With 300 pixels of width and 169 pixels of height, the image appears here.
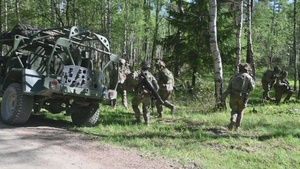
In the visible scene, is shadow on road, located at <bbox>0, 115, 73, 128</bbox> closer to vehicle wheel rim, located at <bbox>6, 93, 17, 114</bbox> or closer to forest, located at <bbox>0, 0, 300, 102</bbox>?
vehicle wheel rim, located at <bbox>6, 93, 17, 114</bbox>

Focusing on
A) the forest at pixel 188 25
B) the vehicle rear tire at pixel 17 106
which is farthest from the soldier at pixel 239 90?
the vehicle rear tire at pixel 17 106

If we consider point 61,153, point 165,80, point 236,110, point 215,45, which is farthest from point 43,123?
point 215,45

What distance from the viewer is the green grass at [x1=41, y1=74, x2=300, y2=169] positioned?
6953 millimetres

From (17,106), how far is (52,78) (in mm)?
1161

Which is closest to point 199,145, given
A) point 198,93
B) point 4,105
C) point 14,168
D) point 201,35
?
point 14,168

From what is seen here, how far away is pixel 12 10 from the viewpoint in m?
32.3

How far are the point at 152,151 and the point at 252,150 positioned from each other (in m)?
2.15

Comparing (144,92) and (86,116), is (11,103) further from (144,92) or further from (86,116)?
(144,92)

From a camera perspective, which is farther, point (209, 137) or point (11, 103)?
point (11, 103)

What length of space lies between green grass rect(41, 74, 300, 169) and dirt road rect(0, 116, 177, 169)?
1.50 feet

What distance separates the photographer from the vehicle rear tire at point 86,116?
1005 centimetres

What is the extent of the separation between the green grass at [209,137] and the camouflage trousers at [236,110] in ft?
0.84

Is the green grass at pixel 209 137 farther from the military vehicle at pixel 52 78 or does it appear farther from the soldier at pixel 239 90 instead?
the military vehicle at pixel 52 78

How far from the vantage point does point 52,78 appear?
8.66 m
